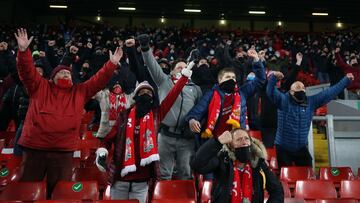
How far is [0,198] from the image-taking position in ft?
10.9

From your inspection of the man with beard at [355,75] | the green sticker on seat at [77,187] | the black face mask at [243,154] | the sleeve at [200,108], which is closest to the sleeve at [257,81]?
the sleeve at [200,108]

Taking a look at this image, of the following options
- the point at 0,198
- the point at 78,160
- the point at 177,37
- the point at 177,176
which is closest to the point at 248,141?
the point at 177,176

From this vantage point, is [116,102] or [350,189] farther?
[116,102]

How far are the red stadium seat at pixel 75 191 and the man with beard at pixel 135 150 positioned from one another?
54 cm

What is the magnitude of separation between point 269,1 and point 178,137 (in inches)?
674

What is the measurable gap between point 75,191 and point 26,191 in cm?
42

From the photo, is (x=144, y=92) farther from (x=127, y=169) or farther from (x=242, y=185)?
(x=242, y=185)

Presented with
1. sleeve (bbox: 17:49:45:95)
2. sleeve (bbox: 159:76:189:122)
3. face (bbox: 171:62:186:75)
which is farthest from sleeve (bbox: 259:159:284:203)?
sleeve (bbox: 17:49:45:95)

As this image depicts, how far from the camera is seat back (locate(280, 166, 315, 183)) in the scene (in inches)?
161

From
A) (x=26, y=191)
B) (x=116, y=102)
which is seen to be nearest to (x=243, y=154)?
(x=26, y=191)

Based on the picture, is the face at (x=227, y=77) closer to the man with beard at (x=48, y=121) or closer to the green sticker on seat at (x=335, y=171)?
the man with beard at (x=48, y=121)

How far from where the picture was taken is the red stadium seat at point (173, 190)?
3445 millimetres

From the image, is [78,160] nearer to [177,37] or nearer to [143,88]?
[143,88]

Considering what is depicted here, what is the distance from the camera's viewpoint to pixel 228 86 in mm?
3689
